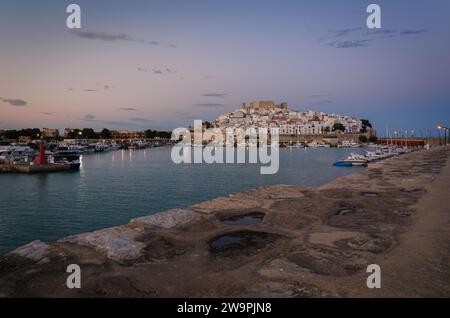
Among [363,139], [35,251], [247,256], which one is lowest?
[247,256]

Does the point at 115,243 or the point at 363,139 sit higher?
the point at 363,139

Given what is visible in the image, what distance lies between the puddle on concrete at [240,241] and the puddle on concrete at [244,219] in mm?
922

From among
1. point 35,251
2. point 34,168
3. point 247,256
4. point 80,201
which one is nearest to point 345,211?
point 247,256

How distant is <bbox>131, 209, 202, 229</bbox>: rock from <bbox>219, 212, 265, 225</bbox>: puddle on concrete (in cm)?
70

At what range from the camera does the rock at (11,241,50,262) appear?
539 centimetres

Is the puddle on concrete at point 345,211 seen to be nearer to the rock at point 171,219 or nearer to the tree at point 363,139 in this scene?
the rock at point 171,219

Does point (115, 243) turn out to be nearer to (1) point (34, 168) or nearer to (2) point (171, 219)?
(2) point (171, 219)

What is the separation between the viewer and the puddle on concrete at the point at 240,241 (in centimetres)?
631

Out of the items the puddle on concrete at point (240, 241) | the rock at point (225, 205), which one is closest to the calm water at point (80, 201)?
the rock at point (225, 205)

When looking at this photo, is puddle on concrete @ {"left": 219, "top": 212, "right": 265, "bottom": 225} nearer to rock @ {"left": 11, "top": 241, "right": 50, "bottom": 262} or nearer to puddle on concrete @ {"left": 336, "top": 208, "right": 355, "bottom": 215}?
puddle on concrete @ {"left": 336, "top": 208, "right": 355, "bottom": 215}

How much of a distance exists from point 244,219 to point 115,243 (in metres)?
3.57

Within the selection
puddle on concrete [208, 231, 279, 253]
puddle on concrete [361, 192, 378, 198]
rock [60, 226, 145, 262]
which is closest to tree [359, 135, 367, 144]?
puddle on concrete [361, 192, 378, 198]

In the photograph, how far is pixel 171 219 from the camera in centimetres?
768

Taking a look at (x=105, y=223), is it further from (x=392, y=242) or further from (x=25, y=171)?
(x=25, y=171)
